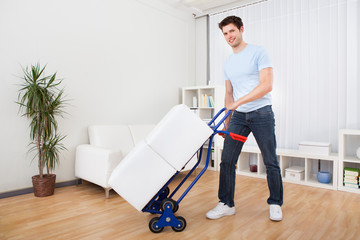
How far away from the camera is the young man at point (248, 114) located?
1.97 meters

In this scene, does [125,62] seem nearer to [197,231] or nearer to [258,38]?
[258,38]

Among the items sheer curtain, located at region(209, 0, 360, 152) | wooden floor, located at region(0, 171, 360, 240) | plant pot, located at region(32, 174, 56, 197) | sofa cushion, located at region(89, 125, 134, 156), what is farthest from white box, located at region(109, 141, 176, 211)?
sheer curtain, located at region(209, 0, 360, 152)

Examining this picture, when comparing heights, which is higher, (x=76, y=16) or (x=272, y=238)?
(x=76, y=16)

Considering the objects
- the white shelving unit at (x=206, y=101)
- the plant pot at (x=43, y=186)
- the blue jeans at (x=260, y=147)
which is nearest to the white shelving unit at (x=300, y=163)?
the white shelving unit at (x=206, y=101)

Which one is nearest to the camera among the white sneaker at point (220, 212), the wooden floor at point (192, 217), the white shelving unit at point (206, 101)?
the wooden floor at point (192, 217)

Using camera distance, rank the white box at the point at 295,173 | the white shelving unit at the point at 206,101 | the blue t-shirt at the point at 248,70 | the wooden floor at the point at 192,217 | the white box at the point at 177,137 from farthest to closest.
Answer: the white shelving unit at the point at 206,101 < the white box at the point at 295,173 < the blue t-shirt at the point at 248,70 < the wooden floor at the point at 192,217 < the white box at the point at 177,137

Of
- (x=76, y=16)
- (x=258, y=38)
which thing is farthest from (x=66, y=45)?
(x=258, y=38)

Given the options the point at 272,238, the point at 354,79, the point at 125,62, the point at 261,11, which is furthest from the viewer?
the point at 261,11

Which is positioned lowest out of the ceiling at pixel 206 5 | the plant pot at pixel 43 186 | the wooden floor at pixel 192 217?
the wooden floor at pixel 192 217

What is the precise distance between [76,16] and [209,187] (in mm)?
2533

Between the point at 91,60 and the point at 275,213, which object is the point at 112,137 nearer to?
the point at 91,60

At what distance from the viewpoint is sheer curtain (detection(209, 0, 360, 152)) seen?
331cm

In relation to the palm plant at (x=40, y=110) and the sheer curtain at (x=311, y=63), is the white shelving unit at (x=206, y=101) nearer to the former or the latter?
the sheer curtain at (x=311, y=63)

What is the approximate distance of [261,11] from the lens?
405 cm
